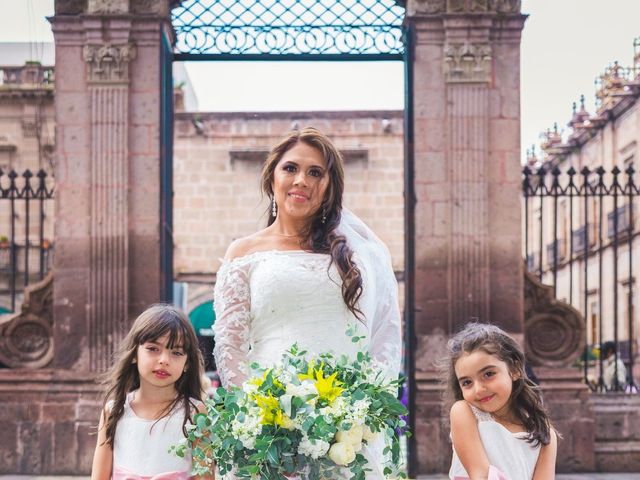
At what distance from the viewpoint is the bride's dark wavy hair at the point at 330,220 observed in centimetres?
412

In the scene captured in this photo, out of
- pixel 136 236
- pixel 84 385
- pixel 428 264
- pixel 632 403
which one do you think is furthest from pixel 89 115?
pixel 632 403

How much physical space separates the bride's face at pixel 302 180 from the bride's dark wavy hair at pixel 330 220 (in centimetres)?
2

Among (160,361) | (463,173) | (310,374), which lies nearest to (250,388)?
(310,374)

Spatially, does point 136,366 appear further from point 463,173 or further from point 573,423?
point 573,423

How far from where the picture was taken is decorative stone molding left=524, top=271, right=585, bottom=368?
11.0 meters

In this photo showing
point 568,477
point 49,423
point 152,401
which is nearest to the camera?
point 152,401

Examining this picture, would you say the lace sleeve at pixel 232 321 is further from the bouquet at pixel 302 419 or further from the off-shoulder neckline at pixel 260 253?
the bouquet at pixel 302 419

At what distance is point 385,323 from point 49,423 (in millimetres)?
6979

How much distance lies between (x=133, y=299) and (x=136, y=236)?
590 mm

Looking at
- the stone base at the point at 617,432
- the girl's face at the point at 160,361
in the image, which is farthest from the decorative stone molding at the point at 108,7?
the girl's face at the point at 160,361

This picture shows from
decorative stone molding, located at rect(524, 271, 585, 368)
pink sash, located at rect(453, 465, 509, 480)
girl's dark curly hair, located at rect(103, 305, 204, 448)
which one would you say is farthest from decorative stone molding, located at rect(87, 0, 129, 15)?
pink sash, located at rect(453, 465, 509, 480)

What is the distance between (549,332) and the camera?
11117 millimetres

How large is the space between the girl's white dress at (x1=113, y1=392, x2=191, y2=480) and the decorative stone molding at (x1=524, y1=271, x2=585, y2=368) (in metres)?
7.03

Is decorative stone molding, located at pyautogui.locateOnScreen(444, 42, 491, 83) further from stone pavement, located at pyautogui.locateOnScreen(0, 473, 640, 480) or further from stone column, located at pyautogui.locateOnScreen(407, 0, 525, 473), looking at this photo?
stone pavement, located at pyautogui.locateOnScreen(0, 473, 640, 480)
